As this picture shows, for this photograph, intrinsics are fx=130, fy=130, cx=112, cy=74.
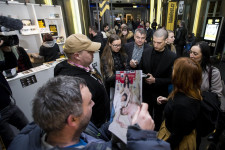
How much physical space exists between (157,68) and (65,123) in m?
1.74

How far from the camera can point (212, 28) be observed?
4.94 metres

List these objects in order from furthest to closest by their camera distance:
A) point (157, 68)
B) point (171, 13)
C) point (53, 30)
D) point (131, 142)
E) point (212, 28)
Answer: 1. point (171, 13)
2. point (53, 30)
3. point (212, 28)
4. point (157, 68)
5. point (131, 142)

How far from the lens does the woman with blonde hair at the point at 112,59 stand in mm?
2252

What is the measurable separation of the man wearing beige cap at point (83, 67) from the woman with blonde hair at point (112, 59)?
730 mm

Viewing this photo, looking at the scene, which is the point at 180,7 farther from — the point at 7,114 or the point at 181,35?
the point at 7,114

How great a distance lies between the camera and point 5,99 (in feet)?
5.56

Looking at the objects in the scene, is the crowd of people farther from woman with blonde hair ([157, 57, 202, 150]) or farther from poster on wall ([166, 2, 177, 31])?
poster on wall ([166, 2, 177, 31])

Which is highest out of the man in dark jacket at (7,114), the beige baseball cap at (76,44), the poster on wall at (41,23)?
the poster on wall at (41,23)

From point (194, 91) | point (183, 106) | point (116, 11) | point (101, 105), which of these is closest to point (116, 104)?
point (101, 105)

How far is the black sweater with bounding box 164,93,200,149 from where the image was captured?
115cm

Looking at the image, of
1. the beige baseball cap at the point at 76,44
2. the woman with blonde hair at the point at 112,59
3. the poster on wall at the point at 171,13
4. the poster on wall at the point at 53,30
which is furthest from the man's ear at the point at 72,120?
the poster on wall at the point at 171,13

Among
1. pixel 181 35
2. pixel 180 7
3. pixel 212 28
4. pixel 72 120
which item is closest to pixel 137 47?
pixel 72 120

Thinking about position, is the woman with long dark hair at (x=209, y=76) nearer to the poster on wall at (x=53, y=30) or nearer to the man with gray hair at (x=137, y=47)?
the man with gray hair at (x=137, y=47)

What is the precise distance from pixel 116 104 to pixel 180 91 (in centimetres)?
64
